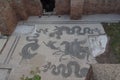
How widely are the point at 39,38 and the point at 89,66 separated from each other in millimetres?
2229

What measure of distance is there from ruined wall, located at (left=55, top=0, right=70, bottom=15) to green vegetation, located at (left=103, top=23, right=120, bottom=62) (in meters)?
1.64

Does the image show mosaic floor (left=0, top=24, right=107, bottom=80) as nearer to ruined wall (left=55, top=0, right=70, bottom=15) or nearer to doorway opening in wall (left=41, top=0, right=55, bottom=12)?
ruined wall (left=55, top=0, right=70, bottom=15)

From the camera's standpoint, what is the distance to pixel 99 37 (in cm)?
691

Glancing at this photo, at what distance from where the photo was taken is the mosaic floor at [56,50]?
5887mm

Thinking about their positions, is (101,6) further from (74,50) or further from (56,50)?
(56,50)

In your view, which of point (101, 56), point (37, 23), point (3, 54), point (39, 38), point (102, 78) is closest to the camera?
point (102, 78)

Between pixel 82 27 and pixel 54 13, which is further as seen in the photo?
pixel 54 13

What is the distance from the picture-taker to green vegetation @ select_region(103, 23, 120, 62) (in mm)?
6334

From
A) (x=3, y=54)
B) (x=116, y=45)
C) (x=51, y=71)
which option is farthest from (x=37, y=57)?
(x=116, y=45)

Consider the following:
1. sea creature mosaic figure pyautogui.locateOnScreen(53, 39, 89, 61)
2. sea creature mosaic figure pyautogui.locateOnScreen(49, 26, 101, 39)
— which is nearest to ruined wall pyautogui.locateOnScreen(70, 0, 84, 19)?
sea creature mosaic figure pyautogui.locateOnScreen(49, 26, 101, 39)

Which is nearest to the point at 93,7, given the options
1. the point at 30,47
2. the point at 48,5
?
the point at 48,5

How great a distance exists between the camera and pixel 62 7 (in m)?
7.89

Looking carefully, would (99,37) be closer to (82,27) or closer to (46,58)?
(82,27)

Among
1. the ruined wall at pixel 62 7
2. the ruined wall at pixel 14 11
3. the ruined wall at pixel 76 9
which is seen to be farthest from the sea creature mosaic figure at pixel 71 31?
the ruined wall at pixel 14 11
